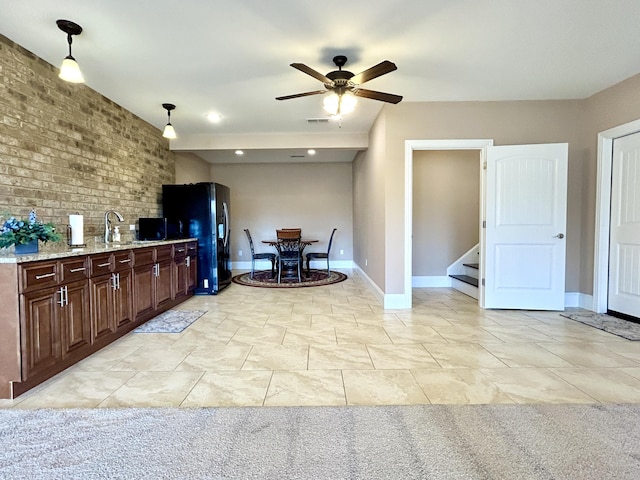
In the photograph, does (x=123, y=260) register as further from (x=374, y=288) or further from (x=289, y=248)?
(x=289, y=248)

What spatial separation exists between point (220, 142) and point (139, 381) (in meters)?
4.21

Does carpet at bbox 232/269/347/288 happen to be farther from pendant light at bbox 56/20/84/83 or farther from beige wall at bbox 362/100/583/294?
pendant light at bbox 56/20/84/83

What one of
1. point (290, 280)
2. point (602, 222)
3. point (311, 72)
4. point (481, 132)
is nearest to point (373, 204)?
point (481, 132)

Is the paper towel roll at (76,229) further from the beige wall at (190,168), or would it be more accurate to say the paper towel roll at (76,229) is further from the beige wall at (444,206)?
the beige wall at (444,206)

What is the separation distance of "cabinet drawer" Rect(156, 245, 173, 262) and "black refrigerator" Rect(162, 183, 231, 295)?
88 centimetres

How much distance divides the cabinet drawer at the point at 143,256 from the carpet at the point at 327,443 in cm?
169

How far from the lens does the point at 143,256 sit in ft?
11.5

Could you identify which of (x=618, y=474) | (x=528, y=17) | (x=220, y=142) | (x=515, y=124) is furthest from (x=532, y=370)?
(x=220, y=142)

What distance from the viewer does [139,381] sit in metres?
2.28

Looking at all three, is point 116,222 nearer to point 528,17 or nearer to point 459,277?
point 528,17

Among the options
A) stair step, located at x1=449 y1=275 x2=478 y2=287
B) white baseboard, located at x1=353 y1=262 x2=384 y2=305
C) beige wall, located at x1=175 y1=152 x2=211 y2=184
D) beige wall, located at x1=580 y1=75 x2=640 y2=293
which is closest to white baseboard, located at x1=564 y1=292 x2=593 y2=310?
beige wall, located at x1=580 y1=75 x2=640 y2=293

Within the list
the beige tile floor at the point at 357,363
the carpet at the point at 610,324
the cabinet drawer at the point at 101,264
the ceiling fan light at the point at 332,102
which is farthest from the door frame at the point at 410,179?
the cabinet drawer at the point at 101,264

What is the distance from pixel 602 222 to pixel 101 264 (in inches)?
209

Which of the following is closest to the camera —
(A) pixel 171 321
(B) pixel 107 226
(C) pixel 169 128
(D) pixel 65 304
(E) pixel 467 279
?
(D) pixel 65 304
